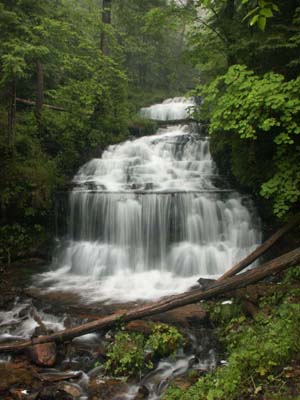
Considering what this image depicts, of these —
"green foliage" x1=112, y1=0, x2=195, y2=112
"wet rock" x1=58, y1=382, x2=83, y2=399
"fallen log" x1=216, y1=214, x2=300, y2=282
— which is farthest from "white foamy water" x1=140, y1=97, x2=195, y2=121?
"wet rock" x1=58, y1=382, x2=83, y2=399

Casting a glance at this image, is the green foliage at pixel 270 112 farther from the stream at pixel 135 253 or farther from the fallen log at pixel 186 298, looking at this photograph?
the stream at pixel 135 253

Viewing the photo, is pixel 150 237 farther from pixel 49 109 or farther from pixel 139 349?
pixel 49 109

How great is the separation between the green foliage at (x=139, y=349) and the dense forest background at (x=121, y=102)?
323cm

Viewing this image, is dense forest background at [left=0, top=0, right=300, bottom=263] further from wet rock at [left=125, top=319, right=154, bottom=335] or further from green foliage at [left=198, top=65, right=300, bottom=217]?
wet rock at [left=125, top=319, right=154, bottom=335]

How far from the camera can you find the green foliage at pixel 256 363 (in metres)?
3.96

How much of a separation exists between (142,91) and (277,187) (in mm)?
21808

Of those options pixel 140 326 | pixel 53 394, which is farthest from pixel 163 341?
pixel 53 394

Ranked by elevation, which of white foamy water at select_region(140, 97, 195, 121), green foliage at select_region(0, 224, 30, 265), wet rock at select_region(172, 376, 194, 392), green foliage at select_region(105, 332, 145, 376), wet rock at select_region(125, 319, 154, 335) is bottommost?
wet rock at select_region(172, 376, 194, 392)

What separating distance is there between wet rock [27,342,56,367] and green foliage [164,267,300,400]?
2.13 m

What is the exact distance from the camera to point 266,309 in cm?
621

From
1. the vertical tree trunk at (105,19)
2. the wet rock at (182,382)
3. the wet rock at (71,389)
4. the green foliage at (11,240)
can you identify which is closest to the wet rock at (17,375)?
the wet rock at (71,389)

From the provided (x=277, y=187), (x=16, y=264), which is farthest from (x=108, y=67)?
(x=277, y=187)

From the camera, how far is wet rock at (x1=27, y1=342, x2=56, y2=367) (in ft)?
18.7

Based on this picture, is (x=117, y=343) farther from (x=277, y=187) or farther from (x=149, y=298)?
(x=277, y=187)
